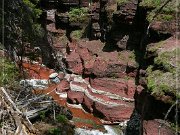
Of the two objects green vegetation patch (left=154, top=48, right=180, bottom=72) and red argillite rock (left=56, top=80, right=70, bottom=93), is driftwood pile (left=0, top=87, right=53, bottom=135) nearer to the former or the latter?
green vegetation patch (left=154, top=48, right=180, bottom=72)

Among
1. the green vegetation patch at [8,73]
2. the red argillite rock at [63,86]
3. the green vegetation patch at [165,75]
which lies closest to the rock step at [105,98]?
the red argillite rock at [63,86]

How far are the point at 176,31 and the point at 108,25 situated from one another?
328 inches

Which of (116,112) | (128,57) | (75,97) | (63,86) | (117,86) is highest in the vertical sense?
(128,57)

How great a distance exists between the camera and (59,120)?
728 cm

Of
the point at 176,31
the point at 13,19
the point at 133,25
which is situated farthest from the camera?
the point at 133,25

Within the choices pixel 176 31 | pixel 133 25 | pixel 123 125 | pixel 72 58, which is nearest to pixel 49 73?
pixel 72 58

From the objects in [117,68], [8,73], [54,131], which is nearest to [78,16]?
[117,68]

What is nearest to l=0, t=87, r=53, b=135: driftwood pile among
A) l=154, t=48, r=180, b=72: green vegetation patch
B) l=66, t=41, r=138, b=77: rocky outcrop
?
l=154, t=48, r=180, b=72: green vegetation patch

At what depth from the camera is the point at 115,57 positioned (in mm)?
19141

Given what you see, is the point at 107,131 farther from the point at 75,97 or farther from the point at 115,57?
the point at 115,57

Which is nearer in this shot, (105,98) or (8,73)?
(8,73)

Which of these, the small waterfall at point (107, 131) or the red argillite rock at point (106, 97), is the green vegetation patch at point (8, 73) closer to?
the small waterfall at point (107, 131)

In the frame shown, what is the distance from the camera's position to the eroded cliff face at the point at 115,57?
444 inches

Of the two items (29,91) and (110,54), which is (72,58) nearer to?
(110,54)
